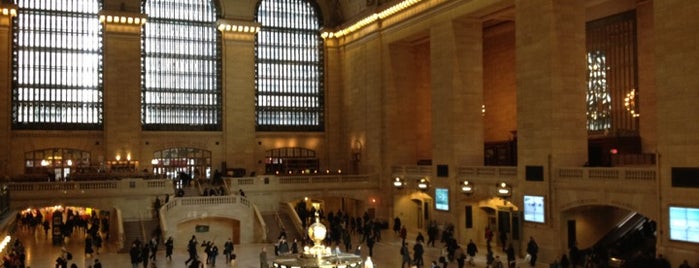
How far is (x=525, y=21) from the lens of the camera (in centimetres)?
2806

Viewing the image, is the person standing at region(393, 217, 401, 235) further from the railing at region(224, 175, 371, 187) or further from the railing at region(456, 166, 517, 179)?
the railing at region(456, 166, 517, 179)

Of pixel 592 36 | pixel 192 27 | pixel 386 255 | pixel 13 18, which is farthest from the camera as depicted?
pixel 192 27

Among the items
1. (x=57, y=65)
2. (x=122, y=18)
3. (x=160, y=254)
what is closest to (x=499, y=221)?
(x=160, y=254)

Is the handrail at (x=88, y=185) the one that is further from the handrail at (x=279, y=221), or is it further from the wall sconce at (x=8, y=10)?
the wall sconce at (x=8, y=10)

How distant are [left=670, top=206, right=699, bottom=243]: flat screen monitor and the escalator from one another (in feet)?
5.08

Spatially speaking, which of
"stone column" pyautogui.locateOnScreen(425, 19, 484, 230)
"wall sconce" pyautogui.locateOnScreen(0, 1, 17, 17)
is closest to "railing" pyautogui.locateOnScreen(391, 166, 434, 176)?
"stone column" pyautogui.locateOnScreen(425, 19, 484, 230)

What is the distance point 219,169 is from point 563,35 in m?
23.7

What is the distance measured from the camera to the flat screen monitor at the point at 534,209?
27.0m

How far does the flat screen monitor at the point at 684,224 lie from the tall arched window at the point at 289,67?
2758cm

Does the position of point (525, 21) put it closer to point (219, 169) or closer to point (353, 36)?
point (353, 36)

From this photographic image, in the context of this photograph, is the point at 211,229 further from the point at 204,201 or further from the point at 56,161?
the point at 56,161

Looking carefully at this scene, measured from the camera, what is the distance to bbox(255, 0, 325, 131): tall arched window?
4522 centimetres

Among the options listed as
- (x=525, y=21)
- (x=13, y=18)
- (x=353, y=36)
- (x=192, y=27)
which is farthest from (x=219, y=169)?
(x=525, y=21)

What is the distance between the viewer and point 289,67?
151 feet
